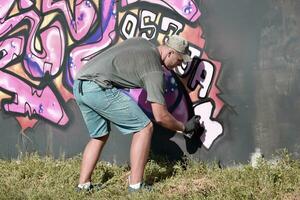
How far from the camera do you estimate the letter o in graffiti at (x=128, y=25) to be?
612 cm

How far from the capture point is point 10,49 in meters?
6.67

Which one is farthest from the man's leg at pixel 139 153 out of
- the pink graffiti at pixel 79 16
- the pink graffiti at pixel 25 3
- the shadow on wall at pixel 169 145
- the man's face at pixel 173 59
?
the pink graffiti at pixel 25 3

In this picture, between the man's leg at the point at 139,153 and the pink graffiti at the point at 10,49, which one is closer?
the man's leg at the point at 139,153

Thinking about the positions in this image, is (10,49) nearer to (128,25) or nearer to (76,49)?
(76,49)

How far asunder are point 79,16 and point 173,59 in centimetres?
143

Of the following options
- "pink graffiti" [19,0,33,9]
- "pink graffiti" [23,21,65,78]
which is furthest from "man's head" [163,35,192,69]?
"pink graffiti" [19,0,33,9]

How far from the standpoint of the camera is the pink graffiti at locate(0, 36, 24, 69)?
261 inches

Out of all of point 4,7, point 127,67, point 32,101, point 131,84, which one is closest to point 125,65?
point 127,67

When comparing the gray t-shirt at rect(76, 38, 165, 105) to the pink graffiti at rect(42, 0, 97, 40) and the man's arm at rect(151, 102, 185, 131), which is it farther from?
the pink graffiti at rect(42, 0, 97, 40)

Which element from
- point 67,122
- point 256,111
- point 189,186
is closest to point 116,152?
point 67,122

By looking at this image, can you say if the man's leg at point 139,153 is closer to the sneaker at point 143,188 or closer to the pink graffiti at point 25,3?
the sneaker at point 143,188

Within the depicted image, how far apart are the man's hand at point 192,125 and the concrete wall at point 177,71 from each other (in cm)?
9

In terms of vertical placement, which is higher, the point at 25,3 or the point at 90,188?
the point at 25,3

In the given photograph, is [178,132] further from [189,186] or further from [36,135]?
[36,135]
